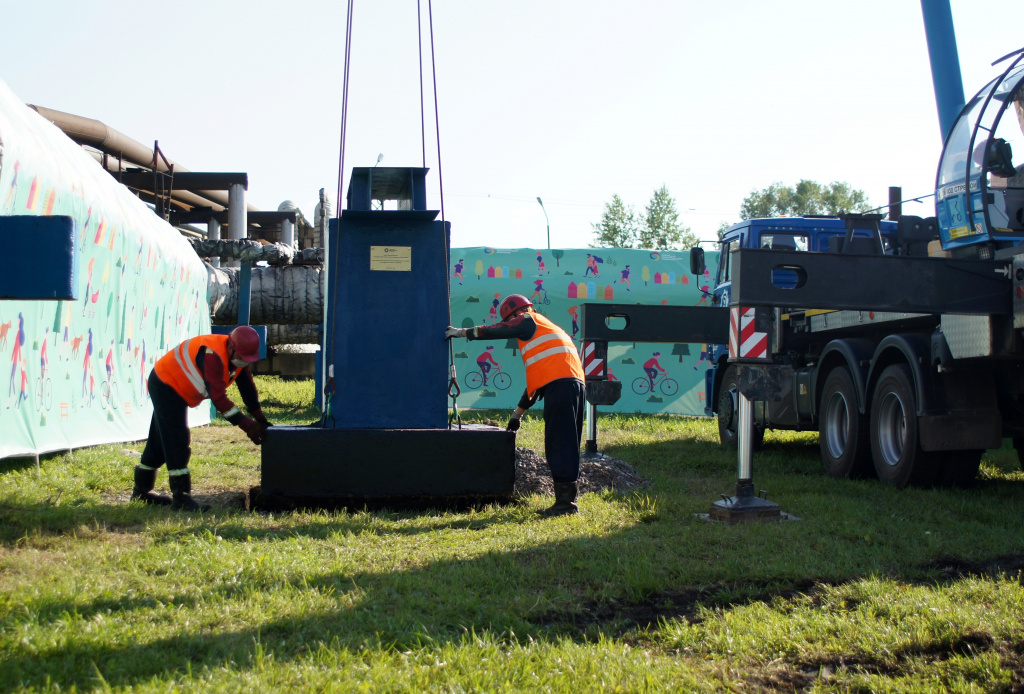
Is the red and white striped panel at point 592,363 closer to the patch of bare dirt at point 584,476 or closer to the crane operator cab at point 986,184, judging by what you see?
the patch of bare dirt at point 584,476

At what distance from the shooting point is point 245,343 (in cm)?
693

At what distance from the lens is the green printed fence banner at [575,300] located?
58.0 ft

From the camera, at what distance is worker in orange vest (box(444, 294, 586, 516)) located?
22.7 feet

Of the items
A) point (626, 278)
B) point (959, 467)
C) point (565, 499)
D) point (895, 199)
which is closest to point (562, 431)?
point (565, 499)

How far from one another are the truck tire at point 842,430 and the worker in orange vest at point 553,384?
3097mm

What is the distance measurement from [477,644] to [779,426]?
834 centimetres

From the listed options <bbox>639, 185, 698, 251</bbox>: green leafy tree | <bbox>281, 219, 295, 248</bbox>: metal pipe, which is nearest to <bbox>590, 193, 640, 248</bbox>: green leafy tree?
<bbox>639, 185, 698, 251</bbox>: green leafy tree

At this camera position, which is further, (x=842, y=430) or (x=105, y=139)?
(x=105, y=139)

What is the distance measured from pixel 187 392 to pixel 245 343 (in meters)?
0.60

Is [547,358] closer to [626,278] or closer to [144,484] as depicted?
[144,484]

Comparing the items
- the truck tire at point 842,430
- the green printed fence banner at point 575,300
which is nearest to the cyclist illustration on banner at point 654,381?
the green printed fence banner at point 575,300

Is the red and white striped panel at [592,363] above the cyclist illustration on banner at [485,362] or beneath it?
above

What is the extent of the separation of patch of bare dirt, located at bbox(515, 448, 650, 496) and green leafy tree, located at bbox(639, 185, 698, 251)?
199 feet

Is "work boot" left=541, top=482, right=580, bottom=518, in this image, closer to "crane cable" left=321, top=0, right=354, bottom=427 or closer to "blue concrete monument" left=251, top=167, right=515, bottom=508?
"blue concrete monument" left=251, top=167, right=515, bottom=508
